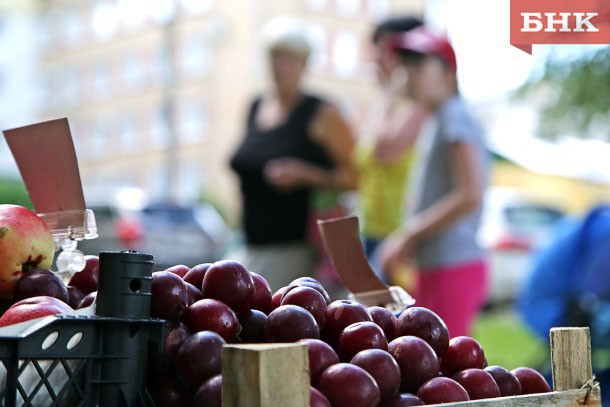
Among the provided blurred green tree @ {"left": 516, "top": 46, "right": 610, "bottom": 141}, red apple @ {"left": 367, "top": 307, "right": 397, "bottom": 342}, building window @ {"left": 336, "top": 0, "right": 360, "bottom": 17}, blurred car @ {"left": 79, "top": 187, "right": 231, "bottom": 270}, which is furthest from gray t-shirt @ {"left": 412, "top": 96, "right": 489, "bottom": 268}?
building window @ {"left": 336, "top": 0, "right": 360, "bottom": 17}

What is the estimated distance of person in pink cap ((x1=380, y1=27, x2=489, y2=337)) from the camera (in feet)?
11.2

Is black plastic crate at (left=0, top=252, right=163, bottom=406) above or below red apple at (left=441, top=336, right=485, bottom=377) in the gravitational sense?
above

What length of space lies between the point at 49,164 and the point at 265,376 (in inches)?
25.6

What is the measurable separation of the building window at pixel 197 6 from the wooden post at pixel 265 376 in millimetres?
34701

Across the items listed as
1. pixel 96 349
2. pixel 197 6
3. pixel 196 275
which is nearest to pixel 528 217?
pixel 196 275

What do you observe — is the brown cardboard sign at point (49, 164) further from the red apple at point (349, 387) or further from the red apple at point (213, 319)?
the red apple at point (349, 387)

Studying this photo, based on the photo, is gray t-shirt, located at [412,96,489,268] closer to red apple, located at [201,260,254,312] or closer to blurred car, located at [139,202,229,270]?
red apple, located at [201,260,254,312]

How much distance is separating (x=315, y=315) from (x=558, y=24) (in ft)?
1.82

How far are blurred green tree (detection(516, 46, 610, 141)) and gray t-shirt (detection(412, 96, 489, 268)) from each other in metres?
4.00

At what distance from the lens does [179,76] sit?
36562 mm

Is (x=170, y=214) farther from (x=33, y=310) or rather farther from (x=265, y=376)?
(x=265, y=376)

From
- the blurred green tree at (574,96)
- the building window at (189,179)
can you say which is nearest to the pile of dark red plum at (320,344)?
the blurred green tree at (574,96)

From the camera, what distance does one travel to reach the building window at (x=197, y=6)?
35.3m

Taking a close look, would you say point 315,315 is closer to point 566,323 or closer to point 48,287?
point 48,287
